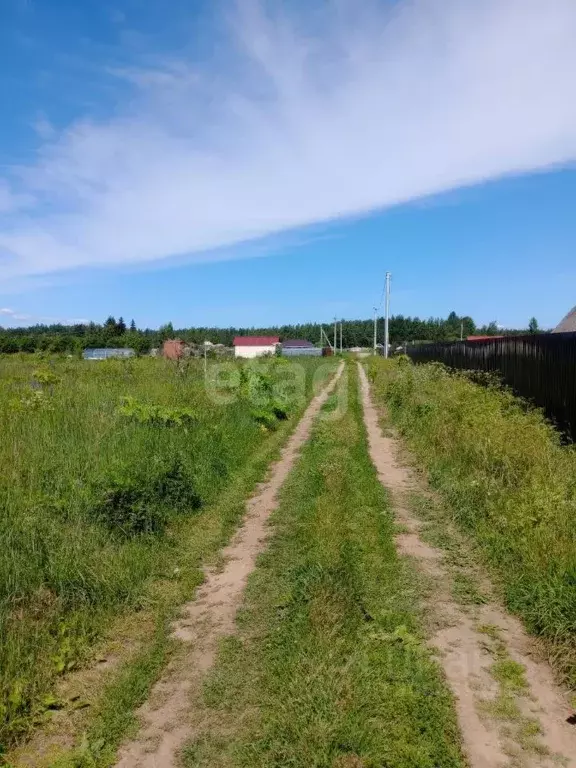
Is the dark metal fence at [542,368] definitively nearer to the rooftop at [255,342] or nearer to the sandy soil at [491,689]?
the sandy soil at [491,689]

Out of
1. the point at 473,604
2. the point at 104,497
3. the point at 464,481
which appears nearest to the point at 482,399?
the point at 464,481

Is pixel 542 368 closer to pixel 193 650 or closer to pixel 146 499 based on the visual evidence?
pixel 146 499

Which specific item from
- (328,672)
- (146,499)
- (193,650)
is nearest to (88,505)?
(146,499)

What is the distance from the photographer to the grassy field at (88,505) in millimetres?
3578

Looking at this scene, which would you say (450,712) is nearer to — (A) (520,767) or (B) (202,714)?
(A) (520,767)

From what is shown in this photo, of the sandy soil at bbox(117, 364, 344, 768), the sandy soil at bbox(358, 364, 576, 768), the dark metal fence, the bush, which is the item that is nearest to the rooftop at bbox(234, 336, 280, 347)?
the dark metal fence

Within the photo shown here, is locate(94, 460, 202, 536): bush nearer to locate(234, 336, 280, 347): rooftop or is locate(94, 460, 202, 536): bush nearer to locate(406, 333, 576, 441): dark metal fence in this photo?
locate(406, 333, 576, 441): dark metal fence

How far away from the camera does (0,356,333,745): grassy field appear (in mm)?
3578

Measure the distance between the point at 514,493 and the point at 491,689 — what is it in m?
2.99

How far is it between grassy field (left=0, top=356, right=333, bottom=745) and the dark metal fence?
5130mm

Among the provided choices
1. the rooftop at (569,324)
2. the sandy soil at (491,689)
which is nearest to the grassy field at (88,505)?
the sandy soil at (491,689)

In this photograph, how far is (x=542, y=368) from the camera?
33.7 feet

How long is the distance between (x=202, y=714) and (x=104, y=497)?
269 cm

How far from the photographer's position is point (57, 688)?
130 inches
